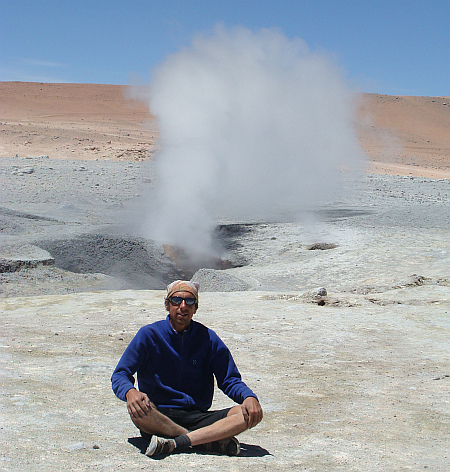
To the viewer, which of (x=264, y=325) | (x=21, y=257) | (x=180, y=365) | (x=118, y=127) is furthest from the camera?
(x=118, y=127)

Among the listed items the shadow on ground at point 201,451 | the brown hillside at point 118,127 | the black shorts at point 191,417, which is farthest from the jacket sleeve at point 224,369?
the brown hillside at point 118,127

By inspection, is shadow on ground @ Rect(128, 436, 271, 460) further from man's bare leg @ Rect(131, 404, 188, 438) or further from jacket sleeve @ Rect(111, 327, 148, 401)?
jacket sleeve @ Rect(111, 327, 148, 401)

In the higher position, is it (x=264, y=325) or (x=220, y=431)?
(x=220, y=431)

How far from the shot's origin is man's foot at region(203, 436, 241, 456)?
2.84 m

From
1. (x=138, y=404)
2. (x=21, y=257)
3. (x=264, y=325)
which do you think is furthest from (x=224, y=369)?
(x=21, y=257)

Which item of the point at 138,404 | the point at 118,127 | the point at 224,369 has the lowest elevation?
the point at 138,404

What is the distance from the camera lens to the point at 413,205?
1539 cm

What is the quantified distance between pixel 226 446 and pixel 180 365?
409 millimetres

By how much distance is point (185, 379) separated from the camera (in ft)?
9.70

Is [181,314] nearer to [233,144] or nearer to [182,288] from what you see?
[182,288]

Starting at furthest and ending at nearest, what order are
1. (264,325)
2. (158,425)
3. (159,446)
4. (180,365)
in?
(264,325), (180,365), (158,425), (159,446)

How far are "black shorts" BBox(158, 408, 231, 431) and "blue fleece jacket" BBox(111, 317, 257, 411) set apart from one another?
0.03 metres

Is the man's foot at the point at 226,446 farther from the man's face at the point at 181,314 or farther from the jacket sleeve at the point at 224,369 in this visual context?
the man's face at the point at 181,314

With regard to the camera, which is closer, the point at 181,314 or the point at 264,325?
the point at 181,314
